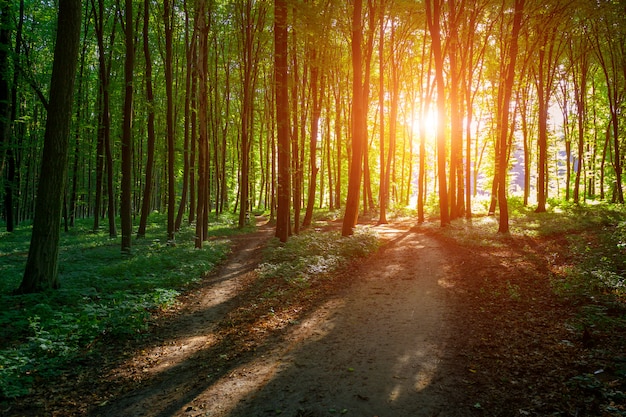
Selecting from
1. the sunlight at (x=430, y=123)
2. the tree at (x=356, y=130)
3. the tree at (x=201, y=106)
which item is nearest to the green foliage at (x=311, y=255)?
the tree at (x=356, y=130)

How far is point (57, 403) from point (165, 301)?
11.9ft

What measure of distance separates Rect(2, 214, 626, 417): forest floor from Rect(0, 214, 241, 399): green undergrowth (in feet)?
1.26

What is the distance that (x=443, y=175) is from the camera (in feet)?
59.1

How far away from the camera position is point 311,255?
11.8 m

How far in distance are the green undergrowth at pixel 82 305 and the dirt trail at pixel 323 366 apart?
88cm

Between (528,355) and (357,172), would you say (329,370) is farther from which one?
(357,172)

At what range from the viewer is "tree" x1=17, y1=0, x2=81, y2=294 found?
760 centimetres

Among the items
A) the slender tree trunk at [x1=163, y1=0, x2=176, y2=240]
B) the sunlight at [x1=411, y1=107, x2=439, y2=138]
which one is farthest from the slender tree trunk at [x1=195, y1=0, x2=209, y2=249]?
the sunlight at [x1=411, y1=107, x2=439, y2=138]

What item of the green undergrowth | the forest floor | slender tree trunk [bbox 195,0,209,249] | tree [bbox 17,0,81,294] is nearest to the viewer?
the forest floor

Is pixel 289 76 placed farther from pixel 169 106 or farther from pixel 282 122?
pixel 169 106

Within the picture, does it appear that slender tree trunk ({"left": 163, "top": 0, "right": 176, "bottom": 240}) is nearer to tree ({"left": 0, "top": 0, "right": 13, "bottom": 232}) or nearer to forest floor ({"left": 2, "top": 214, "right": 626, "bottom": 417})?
tree ({"left": 0, "top": 0, "right": 13, "bottom": 232})

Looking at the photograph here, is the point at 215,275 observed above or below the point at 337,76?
below

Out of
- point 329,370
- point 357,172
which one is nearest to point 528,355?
point 329,370

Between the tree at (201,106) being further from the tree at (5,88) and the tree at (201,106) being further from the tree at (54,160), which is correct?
the tree at (5,88)
